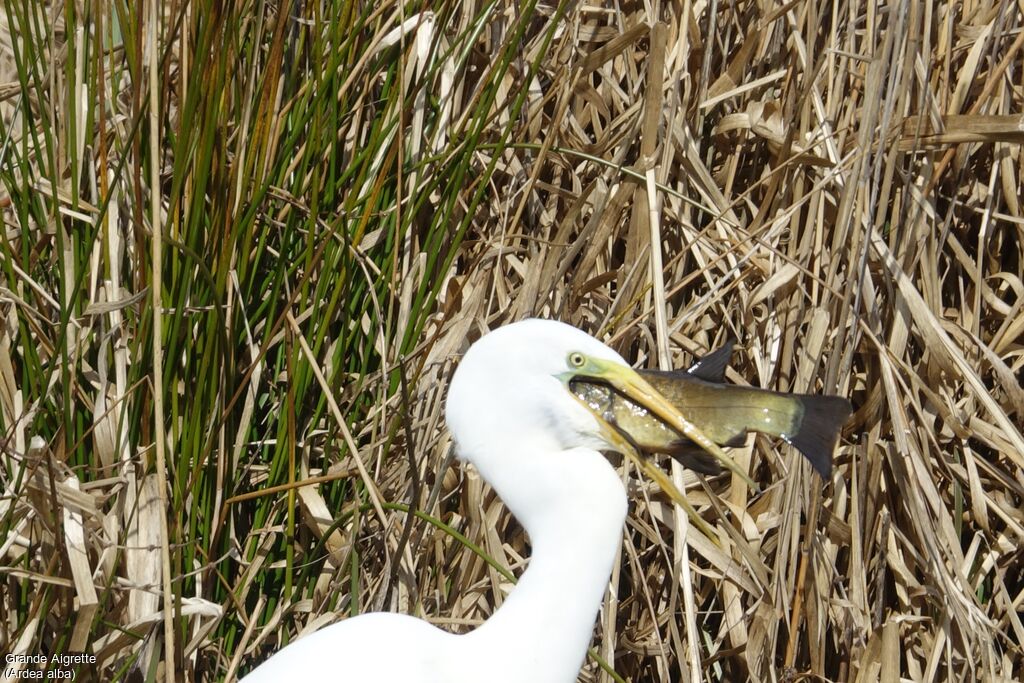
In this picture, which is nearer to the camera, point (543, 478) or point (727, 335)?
point (543, 478)

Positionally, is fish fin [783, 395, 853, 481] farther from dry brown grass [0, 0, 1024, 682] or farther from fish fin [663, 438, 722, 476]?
dry brown grass [0, 0, 1024, 682]

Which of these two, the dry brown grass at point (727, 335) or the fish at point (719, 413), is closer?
the fish at point (719, 413)

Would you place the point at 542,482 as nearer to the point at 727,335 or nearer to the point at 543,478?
the point at 543,478

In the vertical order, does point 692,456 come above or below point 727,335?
above

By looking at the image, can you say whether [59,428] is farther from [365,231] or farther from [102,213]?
[365,231]

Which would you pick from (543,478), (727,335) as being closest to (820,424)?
(543,478)

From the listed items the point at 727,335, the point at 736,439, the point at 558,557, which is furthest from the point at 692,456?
the point at 727,335

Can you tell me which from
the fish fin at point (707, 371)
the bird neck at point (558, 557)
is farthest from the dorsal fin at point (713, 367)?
the bird neck at point (558, 557)

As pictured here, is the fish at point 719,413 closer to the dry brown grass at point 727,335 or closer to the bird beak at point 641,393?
the bird beak at point 641,393

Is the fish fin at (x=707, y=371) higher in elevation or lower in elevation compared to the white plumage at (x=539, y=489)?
higher

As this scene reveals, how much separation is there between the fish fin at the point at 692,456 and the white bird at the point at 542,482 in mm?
23

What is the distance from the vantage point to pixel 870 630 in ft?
5.03

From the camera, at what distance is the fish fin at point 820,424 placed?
3.16 ft

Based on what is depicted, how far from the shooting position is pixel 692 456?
3.25 feet
